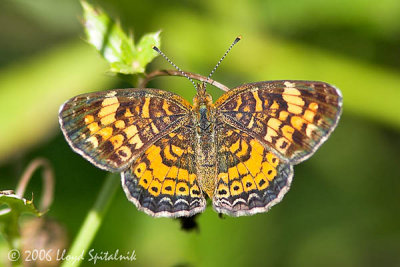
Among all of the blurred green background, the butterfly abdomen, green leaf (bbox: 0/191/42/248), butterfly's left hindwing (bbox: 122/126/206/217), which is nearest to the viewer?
green leaf (bbox: 0/191/42/248)

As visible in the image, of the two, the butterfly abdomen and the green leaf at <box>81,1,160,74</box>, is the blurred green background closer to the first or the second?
the butterfly abdomen

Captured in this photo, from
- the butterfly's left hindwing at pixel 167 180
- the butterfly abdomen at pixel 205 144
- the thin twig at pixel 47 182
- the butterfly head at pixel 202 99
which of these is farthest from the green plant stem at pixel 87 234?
the butterfly head at pixel 202 99

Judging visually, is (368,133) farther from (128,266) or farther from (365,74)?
(128,266)

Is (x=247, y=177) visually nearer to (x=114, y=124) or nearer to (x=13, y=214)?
(x=114, y=124)

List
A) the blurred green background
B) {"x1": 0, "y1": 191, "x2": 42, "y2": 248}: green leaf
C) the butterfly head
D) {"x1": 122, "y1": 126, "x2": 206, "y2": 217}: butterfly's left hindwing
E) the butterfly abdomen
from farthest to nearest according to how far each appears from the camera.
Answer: the blurred green background < the butterfly head < the butterfly abdomen < {"x1": 122, "y1": 126, "x2": 206, "y2": 217}: butterfly's left hindwing < {"x1": 0, "y1": 191, "x2": 42, "y2": 248}: green leaf

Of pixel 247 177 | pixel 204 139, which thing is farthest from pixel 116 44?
pixel 247 177

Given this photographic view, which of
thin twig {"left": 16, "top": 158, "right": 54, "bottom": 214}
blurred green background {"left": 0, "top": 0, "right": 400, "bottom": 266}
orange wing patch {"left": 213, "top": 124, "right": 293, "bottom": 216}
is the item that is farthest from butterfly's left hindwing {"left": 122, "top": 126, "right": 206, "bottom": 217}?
blurred green background {"left": 0, "top": 0, "right": 400, "bottom": 266}

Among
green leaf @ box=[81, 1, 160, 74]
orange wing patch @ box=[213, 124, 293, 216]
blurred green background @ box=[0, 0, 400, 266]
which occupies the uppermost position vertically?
green leaf @ box=[81, 1, 160, 74]
